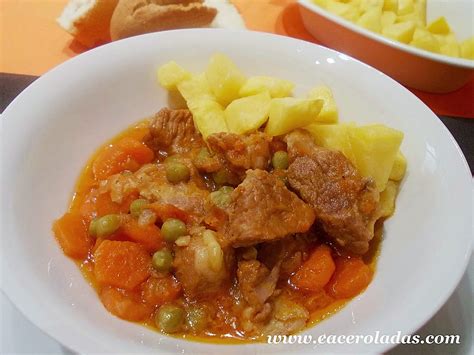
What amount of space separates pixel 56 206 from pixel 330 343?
4.82 feet

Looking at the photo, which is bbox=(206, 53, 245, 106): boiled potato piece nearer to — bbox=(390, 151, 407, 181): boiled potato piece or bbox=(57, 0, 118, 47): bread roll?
bbox=(390, 151, 407, 181): boiled potato piece

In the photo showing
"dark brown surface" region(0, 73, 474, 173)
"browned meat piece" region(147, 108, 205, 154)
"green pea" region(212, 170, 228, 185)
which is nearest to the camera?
"green pea" region(212, 170, 228, 185)

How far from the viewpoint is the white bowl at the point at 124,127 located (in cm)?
189

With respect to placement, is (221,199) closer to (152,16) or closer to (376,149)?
(376,149)

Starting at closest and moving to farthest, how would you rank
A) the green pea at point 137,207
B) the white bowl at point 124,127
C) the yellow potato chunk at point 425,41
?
the white bowl at point 124,127 < the green pea at point 137,207 < the yellow potato chunk at point 425,41

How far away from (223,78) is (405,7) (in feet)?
6.72

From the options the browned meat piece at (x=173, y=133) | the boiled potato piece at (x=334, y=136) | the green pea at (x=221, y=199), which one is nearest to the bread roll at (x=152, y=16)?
the browned meat piece at (x=173, y=133)

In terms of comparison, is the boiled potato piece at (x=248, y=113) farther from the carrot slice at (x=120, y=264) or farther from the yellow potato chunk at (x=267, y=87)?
the carrot slice at (x=120, y=264)

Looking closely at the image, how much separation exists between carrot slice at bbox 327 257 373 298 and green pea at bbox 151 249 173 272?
76cm

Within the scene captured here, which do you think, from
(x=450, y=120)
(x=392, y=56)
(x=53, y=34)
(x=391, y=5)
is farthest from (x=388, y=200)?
(x=53, y=34)

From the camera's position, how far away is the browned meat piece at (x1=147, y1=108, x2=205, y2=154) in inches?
109

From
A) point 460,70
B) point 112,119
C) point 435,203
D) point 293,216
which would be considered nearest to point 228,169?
point 293,216

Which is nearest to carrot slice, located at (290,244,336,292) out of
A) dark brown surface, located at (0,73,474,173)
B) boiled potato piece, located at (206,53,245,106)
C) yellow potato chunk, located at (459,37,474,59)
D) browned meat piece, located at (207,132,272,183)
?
browned meat piece, located at (207,132,272,183)

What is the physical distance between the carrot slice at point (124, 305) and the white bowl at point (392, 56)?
2438 mm
